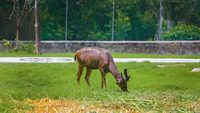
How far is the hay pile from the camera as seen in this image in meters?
8.12

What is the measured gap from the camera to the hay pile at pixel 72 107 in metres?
8.12

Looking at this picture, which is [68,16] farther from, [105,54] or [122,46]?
[105,54]

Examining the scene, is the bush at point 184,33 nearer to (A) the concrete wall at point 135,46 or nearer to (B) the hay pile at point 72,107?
(A) the concrete wall at point 135,46

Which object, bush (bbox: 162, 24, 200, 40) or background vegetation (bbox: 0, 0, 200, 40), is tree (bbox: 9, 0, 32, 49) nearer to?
background vegetation (bbox: 0, 0, 200, 40)

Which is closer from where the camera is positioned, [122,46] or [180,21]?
[122,46]

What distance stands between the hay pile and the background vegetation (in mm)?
41329

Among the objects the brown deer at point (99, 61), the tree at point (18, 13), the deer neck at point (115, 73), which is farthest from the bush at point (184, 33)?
the deer neck at point (115, 73)

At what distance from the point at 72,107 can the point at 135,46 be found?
33.9m

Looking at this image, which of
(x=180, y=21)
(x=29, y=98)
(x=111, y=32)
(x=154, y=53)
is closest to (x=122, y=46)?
(x=154, y=53)

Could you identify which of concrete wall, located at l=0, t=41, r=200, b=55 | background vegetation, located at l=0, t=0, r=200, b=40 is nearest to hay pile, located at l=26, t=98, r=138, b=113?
concrete wall, located at l=0, t=41, r=200, b=55

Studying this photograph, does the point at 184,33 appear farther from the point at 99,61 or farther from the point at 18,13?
the point at 99,61

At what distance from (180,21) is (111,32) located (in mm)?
10343

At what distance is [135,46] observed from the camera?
4219 cm

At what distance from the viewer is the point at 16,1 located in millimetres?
48125
